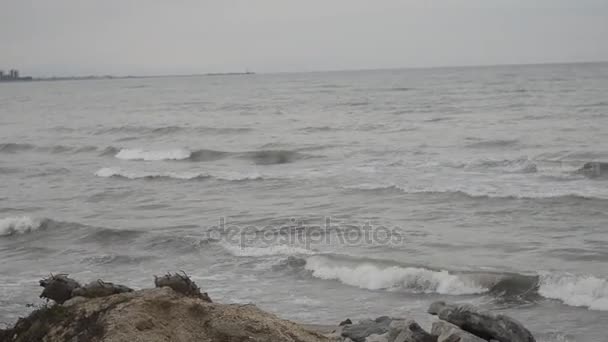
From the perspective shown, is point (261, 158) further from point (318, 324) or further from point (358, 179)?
point (318, 324)

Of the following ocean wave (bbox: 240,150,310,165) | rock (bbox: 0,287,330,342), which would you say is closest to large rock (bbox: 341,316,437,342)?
rock (bbox: 0,287,330,342)

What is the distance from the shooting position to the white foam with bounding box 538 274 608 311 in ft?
40.3

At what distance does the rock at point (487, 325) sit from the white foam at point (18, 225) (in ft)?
47.4

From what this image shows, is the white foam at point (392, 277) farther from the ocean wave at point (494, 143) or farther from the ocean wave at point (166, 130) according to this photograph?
the ocean wave at point (166, 130)

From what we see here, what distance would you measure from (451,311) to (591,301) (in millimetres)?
4462

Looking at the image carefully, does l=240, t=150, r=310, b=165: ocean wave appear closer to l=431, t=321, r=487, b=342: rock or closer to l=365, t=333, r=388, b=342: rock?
l=365, t=333, r=388, b=342: rock

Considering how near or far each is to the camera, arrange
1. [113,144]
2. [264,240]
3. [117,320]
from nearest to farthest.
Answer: [117,320]
[264,240]
[113,144]

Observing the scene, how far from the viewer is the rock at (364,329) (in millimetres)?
9570

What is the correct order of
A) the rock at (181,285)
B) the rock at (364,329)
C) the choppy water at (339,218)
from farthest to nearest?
the choppy water at (339,218), the rock at (364,329), the rock at (181,285)

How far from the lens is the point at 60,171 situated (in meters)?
32.1

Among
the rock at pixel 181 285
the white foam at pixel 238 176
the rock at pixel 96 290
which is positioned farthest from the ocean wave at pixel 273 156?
the rock at pixel 181 285

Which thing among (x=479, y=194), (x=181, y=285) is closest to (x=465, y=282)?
(x=181, y=285)

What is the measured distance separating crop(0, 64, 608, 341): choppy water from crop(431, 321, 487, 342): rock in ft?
9.96

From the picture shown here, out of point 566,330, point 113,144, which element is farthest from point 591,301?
point 113,144
